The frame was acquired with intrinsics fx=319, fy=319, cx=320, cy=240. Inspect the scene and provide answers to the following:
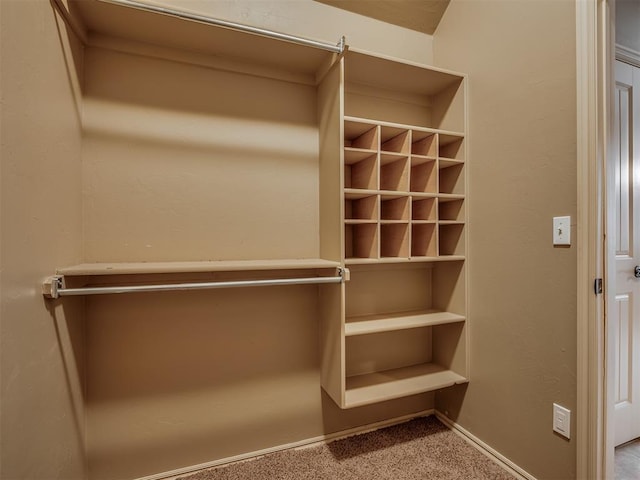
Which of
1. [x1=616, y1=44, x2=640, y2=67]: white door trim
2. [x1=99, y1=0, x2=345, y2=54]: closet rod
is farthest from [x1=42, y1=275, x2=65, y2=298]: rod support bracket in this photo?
[x1=616, y1=44, x2=640, y2=67]: white door trim

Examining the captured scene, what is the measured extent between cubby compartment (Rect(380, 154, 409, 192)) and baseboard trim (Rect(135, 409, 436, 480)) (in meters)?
1.30

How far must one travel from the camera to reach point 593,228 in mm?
1167

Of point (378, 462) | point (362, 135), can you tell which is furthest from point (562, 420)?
point (362, 135)

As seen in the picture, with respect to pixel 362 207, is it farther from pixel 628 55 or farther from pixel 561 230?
pixel 628 55

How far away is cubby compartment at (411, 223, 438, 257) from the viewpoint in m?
1.67

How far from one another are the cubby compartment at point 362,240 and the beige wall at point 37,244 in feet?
4.00

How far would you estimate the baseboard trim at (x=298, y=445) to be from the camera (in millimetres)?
1432

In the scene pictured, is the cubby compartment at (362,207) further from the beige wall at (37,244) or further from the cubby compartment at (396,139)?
the beige wall at (37,244)

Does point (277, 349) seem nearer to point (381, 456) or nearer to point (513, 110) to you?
point (381, 456)

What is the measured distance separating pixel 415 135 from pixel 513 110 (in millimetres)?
441

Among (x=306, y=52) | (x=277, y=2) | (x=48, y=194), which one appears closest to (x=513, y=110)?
(x=306, y=52)

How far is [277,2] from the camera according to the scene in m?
1.58

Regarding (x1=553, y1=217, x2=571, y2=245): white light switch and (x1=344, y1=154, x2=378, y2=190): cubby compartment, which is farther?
(x1=344, y1=154, x2=378, y2=190): cubby compartment

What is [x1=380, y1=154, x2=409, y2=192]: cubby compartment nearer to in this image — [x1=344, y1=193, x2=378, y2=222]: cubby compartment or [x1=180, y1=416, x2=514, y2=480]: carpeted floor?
[x1=344, y1=193, x2=378, y2=222]: cubby compartment
